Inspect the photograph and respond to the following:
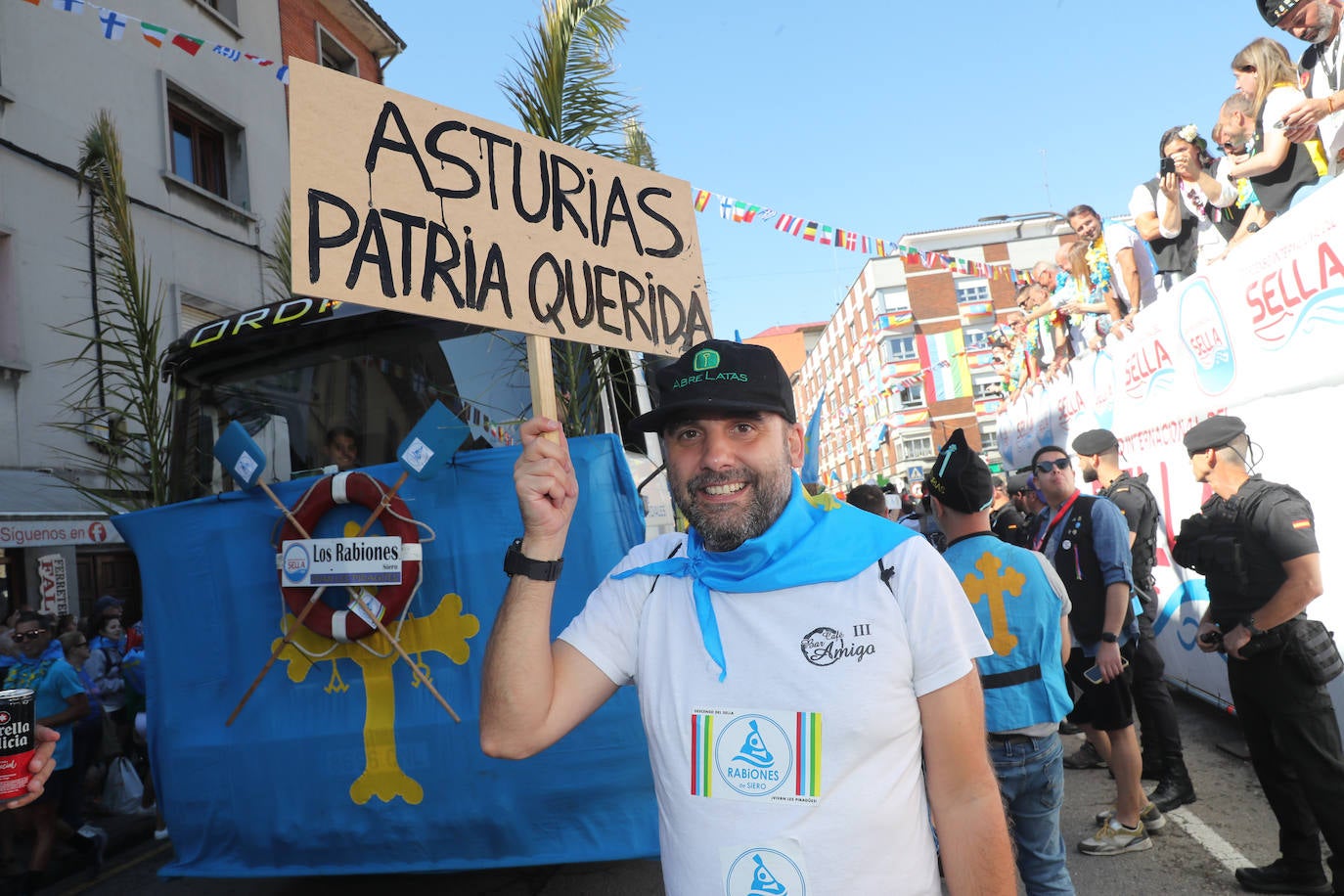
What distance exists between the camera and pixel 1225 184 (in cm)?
623

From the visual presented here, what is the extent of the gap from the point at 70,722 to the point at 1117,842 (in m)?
5.99

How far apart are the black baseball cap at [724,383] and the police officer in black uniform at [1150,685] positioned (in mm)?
3906

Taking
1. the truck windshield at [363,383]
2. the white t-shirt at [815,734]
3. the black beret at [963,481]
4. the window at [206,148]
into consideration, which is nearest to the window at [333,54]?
the window at [206,148]

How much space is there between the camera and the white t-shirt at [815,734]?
1663 millimetres

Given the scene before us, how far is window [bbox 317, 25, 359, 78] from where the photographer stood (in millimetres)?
17438

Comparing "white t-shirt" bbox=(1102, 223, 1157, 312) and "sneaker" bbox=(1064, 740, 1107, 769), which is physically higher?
"white t-shirt" bbox=(1102, 223, 1157, 312)

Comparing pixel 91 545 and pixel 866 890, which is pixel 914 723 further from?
pixel 91 545

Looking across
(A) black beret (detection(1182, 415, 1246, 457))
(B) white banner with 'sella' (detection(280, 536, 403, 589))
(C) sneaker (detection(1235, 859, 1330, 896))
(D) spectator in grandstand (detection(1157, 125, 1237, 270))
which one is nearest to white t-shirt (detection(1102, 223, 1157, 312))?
(D) spectator in grandstand (detection(1157, 125, 1237, 270))

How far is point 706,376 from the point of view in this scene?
192cm

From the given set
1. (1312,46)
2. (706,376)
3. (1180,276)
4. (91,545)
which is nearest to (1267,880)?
(706,376)

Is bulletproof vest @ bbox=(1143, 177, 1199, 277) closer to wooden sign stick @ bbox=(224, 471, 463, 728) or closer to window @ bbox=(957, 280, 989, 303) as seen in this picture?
wooden sign stick @ bbox=(224, 471, 463, 728)

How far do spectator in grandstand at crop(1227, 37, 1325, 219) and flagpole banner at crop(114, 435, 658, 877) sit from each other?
4243 mm

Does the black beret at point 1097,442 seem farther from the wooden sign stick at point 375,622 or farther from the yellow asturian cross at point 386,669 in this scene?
the wooden sign stick at point 375,622

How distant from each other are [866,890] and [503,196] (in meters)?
1.84
